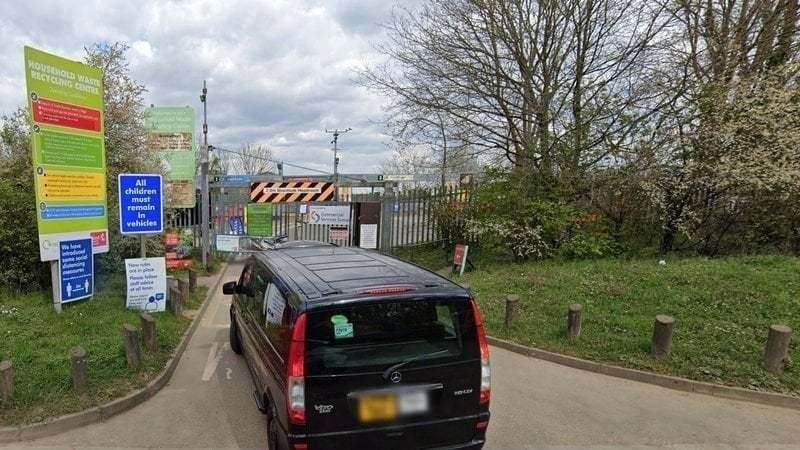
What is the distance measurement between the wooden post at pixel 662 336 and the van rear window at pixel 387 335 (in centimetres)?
351

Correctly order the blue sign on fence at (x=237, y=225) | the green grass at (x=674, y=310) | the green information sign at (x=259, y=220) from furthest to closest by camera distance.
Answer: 1. the blue sign on fence at (x=237, y=225)
2. the green information sign at (x=259, y=220)
3. the green grass at (x=674, y=310)

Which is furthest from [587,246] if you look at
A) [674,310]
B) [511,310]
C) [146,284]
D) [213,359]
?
[146,284]

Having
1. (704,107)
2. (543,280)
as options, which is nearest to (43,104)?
(543,280)

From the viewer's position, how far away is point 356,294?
9.63ft

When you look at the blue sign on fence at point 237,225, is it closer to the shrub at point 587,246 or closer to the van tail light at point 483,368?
the shrub at point 587,246

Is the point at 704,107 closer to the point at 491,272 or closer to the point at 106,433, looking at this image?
the point at 491,272

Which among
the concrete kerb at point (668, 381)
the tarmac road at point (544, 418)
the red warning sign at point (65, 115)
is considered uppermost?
the red warning sign at point (65, 115)

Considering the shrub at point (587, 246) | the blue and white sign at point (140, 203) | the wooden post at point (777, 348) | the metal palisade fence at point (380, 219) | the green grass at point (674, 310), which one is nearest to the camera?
the wooden post at point (777, 348)

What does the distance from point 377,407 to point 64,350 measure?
4.26 m

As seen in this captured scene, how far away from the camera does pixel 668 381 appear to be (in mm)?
5078

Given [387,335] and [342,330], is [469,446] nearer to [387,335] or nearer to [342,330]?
[387,335]

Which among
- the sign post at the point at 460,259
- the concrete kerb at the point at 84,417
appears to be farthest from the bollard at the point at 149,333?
the sign post at the point at 460,259

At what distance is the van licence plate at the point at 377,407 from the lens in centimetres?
286

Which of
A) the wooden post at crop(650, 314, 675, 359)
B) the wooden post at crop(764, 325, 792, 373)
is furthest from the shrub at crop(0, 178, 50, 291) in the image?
the wooden post at crop(764, 325, 792, 373)
